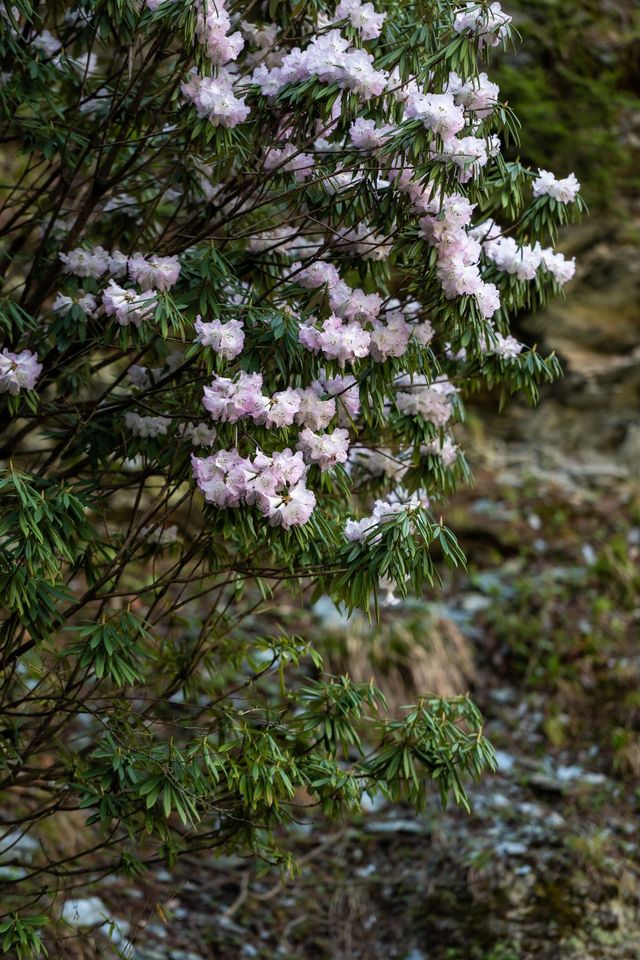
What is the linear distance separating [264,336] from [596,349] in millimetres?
5136

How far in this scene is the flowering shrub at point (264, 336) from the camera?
2305 mm

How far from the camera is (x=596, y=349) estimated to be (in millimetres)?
7016

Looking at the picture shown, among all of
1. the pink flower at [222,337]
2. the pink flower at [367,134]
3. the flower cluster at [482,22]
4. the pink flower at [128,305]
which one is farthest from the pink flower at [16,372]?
the flower cluster at [482,22]

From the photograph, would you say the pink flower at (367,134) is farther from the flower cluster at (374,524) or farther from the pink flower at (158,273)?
the flower cluster at (374,524)

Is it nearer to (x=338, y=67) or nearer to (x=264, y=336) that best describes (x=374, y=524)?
(x=264, y=336)

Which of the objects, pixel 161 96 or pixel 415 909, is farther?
pixel 415 909

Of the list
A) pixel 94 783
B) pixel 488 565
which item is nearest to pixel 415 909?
pixel 94 783

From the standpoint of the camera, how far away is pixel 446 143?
222 centimetres

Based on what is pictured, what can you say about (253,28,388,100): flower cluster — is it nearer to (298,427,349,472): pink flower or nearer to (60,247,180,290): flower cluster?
(60,247,180,290): flower cluster

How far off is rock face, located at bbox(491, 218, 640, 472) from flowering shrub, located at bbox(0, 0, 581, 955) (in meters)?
4.05

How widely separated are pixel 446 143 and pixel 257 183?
1.92 ft

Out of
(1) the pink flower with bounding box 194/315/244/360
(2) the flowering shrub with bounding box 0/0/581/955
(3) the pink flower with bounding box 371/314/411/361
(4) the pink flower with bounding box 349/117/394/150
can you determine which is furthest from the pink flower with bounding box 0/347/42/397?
(4) the pink flower with bounding box 349/117/394/150

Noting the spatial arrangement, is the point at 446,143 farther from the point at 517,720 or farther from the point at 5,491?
the point at 517,720

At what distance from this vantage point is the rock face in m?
6.89
